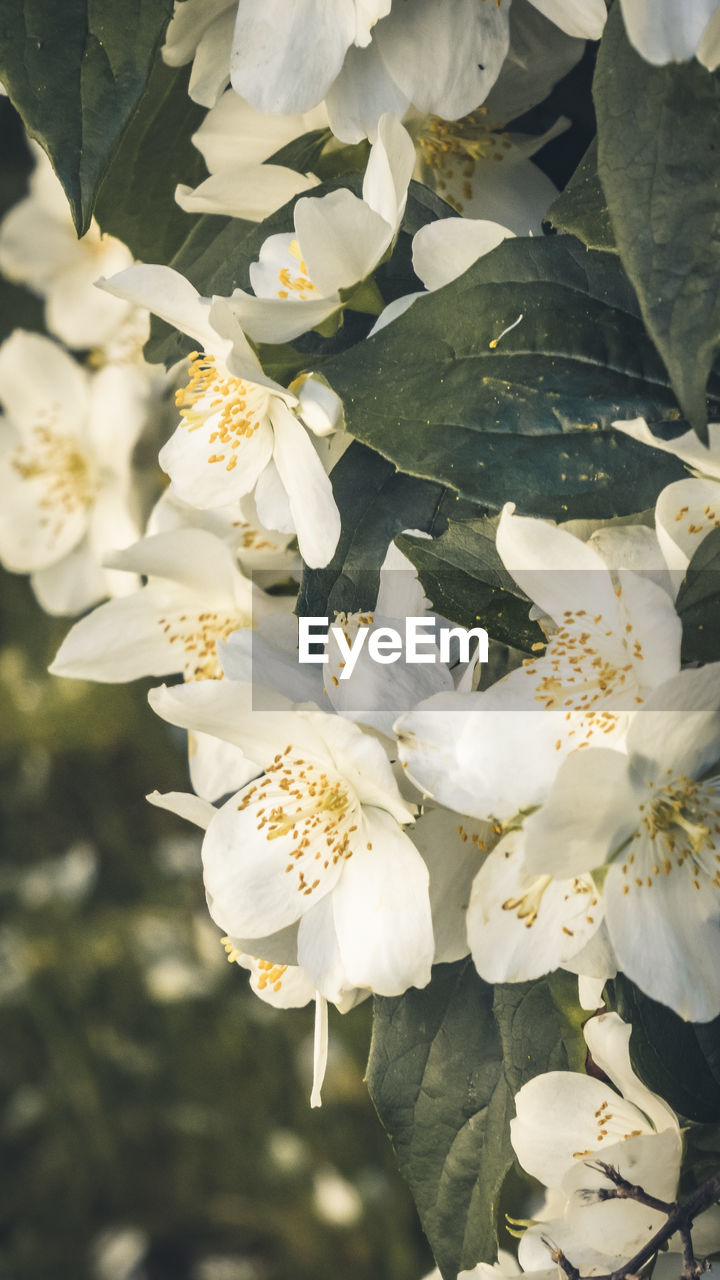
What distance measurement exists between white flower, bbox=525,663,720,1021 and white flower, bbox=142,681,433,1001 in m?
0.09

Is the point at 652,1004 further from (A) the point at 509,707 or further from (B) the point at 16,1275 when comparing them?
(B) the point at 16,1275

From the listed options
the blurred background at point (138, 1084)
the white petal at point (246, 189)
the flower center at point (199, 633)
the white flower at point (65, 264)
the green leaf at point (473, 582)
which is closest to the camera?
the green leaf at point (473, 582)

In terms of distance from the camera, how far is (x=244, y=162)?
0.61 metres

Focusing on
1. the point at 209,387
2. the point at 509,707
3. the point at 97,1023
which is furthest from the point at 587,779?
the point at 97,1023

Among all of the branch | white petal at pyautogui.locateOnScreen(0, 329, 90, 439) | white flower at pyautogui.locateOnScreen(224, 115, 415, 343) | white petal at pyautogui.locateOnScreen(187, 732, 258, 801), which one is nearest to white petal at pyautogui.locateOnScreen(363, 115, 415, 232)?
white flower at pyautogui.locateOnScreen(224, 115, 415, 343)

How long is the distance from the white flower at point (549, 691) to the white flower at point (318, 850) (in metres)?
0.04

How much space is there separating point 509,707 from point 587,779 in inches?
2.5

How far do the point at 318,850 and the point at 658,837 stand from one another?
6.3 inches

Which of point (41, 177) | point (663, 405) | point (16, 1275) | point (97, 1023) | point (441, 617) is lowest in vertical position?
point (16, 1275)

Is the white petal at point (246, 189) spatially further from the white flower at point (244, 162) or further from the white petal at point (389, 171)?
the white petal at point (389, 171)

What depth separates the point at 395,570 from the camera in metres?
0.49

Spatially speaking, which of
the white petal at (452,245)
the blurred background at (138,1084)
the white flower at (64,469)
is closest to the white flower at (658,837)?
the white petal at (452,245)

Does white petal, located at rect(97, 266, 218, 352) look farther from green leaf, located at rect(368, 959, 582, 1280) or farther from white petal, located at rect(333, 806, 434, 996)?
green leaf, located at rect(368, 959, 582, 1280)

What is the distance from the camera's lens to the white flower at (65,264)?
3.19ft
